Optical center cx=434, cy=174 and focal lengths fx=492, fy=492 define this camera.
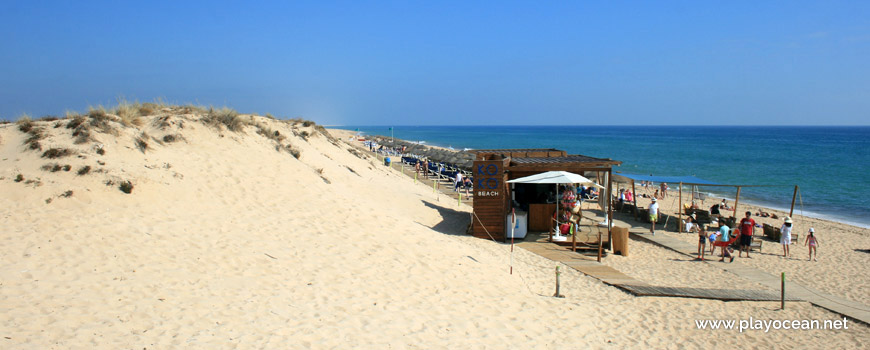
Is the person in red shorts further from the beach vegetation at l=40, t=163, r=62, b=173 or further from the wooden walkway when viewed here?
the beach vegetation at l=40, t=163, r=62, b=173

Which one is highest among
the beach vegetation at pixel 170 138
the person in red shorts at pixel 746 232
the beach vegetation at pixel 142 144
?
the beach vegetation at pixel 170 138

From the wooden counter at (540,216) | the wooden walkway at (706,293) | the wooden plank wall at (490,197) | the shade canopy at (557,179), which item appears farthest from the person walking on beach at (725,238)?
the wooden plank wall at (490,197)

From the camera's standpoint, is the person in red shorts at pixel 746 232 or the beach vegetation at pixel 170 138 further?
the beach vegetation at pixel 170 138

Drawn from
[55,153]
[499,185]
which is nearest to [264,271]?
[55,153]

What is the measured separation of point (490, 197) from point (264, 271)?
21.9 feet

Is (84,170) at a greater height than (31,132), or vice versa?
(31,132)

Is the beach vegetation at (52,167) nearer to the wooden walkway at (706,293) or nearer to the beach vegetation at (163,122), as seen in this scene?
the beach vegetation at (163,122)

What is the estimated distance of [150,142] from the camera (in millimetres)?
12477

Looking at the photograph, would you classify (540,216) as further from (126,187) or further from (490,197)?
(126,187)

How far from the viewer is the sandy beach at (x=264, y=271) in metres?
6.16

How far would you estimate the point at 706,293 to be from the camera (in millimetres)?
9156

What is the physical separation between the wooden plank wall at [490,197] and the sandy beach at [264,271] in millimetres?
771

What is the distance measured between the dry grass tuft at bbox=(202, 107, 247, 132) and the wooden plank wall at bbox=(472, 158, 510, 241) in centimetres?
787

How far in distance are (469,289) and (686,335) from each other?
3392 millimetres
